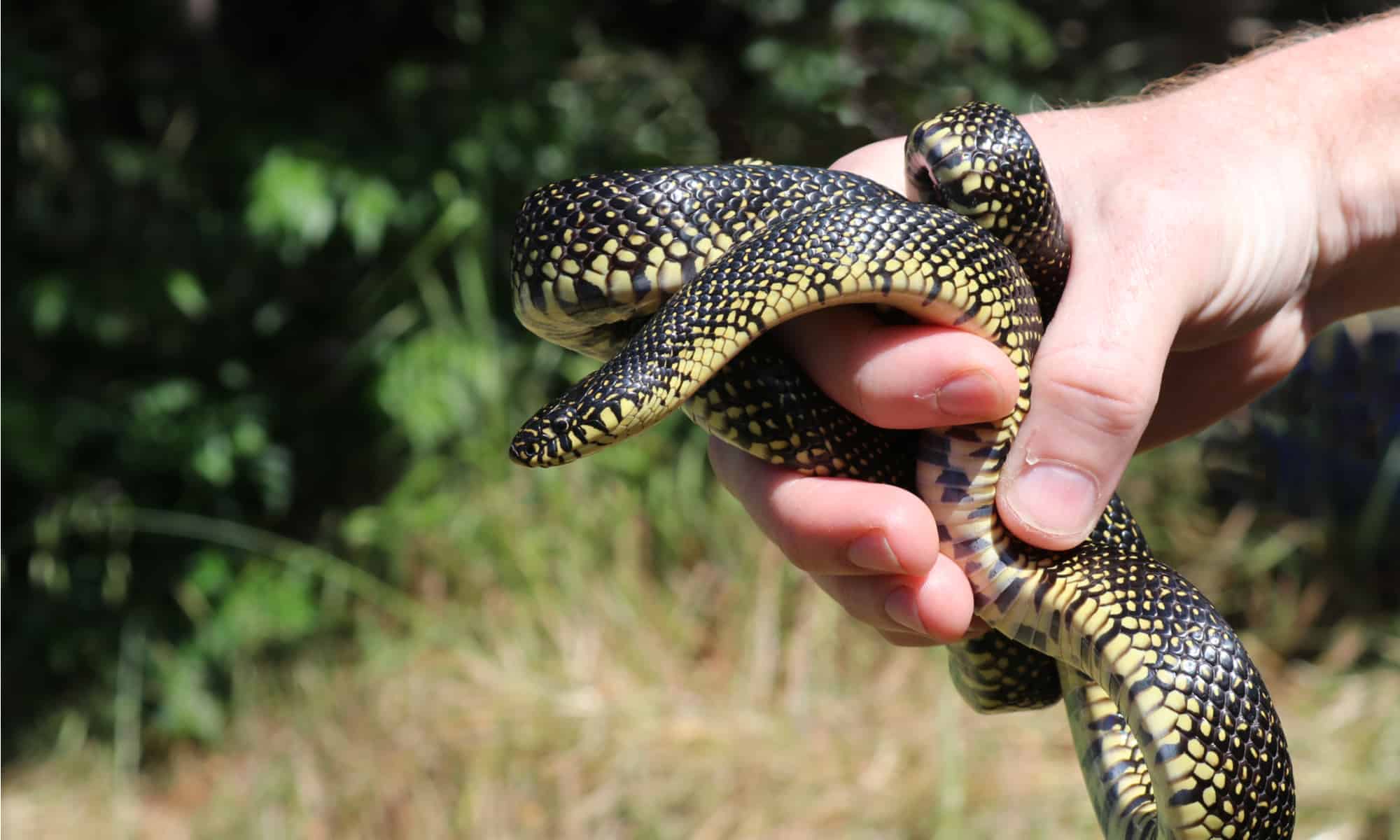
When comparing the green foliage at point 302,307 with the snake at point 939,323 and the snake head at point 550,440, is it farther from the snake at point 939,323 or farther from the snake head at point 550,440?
the snake head at point 550,440

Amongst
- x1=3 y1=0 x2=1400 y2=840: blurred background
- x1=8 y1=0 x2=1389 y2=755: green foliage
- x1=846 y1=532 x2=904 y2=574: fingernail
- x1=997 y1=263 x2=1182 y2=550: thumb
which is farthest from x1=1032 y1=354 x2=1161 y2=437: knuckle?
x1=8 y1=0 x2=1389 y2=755: green foliage

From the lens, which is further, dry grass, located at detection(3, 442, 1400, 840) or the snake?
dry grass, located at detection(3, 442, 1400, 840)

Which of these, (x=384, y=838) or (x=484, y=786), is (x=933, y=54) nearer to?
(x=484, y=786)

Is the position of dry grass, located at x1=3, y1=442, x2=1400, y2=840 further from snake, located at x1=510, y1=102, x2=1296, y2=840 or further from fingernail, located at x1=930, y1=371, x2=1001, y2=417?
fingernail, located at x1=930, y1=371, x2=1001, y2=417

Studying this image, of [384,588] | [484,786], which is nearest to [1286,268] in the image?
[484,786]

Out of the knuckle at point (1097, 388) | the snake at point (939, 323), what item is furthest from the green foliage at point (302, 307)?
the knuckle at point (1097, 388)

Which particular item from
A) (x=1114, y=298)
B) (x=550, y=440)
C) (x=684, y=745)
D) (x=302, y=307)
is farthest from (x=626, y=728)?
(x=1114, y=298)
